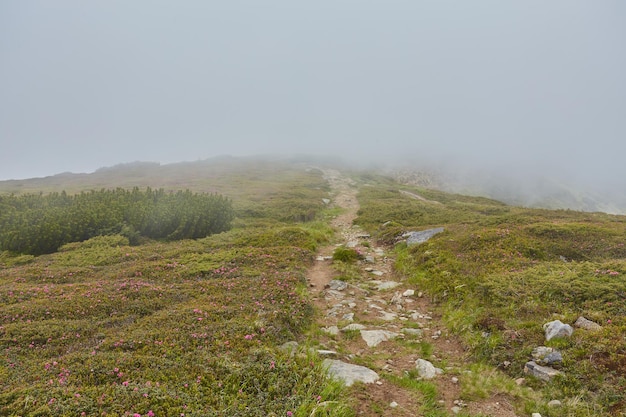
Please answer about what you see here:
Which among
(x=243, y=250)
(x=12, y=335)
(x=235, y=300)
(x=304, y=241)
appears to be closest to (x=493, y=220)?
(x=304, y=241)

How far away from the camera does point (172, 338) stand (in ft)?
26.5

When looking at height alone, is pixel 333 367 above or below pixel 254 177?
below

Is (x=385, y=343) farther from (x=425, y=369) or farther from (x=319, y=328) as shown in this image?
(x=319, y=328)

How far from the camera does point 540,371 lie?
6.95 m

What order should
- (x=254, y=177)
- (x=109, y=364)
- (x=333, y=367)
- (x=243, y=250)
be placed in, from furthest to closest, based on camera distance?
(x=254, y=177) < (x=243, y=250) < (x=333, y=367) < (x=109, y=364)

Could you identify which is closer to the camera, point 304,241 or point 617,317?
point 617,317

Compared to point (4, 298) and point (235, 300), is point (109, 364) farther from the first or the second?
point (4, 298)

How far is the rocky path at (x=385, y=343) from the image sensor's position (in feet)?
21.4

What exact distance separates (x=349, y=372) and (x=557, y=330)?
527 cm

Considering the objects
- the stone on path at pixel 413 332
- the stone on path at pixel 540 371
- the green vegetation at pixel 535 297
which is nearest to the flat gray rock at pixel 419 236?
the green vegetation at pixel 535 297

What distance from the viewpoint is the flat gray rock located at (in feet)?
64.6

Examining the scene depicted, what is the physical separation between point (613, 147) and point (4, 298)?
240951 millimetres

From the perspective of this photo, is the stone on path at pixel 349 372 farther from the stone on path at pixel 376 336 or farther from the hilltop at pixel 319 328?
the stone on path at pixel 376 336

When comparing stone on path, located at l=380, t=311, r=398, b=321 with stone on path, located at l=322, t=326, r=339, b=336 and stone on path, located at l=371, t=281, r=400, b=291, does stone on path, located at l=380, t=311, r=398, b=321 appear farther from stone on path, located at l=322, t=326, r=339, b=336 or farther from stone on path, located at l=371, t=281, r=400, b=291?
stone on path, located at l=371, t=281, r=400, b=291
